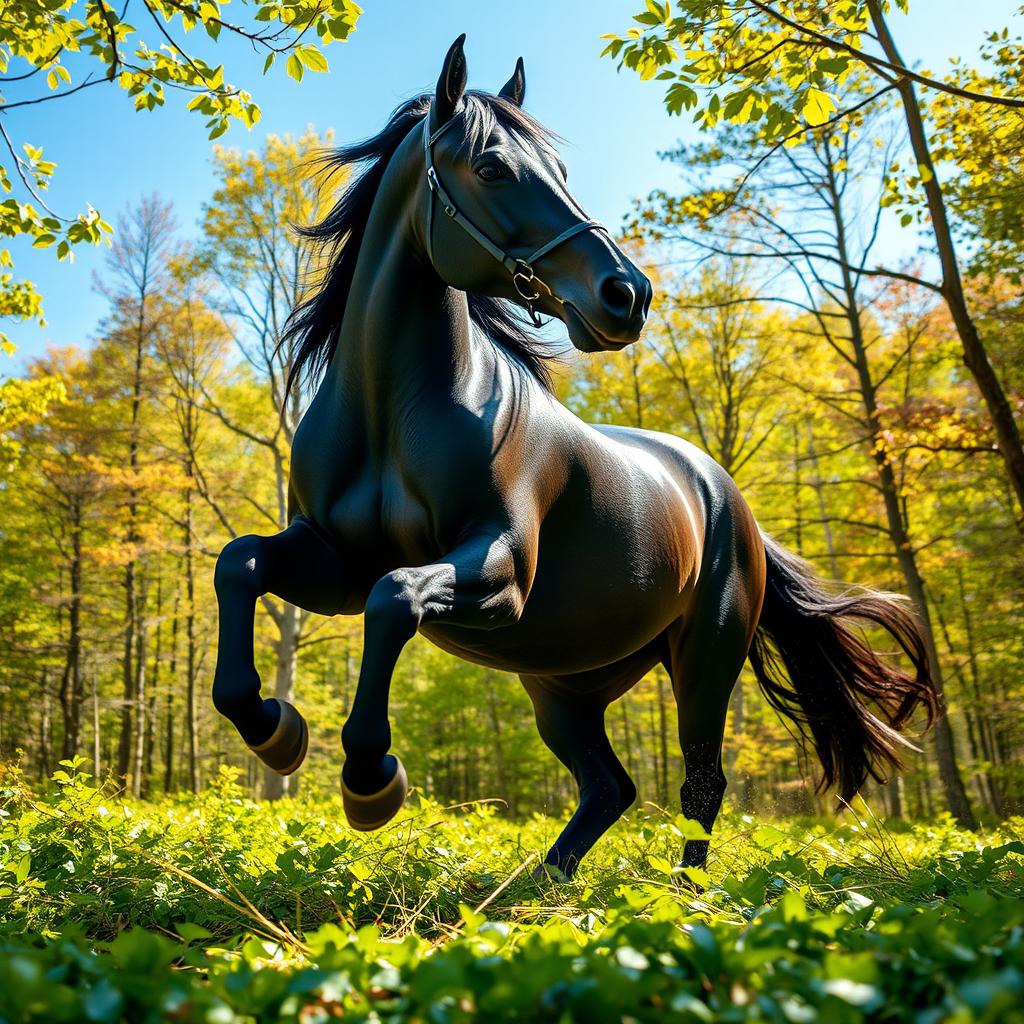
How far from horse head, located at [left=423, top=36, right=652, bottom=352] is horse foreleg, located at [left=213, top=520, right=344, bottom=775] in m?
1.09

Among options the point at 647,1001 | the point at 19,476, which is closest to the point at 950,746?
the point at 647,1001

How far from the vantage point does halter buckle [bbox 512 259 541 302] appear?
2.85 metres

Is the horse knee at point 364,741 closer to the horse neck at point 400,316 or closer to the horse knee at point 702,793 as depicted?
the horse neck at point 400,316

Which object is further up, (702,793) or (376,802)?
(376,802)

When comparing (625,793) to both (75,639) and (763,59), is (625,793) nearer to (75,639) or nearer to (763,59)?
(763,59)

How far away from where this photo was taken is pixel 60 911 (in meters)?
2.67

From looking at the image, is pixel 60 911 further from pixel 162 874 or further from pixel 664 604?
pixel 664 604

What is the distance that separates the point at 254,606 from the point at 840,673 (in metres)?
3.73

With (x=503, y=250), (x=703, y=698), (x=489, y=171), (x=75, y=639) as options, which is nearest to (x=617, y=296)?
(x=503, y=250)

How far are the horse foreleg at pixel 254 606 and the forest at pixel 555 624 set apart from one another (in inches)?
17.4

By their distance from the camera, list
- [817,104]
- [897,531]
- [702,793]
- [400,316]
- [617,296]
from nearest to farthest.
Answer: [617,296] < [400,316] < [702,793] < [817,104] < [897,531]

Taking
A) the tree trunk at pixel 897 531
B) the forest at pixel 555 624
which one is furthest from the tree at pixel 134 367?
the tree trunk at pixel 897 531

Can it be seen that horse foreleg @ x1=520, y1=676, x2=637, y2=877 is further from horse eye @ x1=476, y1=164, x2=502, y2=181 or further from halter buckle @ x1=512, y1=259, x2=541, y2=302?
horse eye @ x1=476, y1=164, x2=502, y2=181

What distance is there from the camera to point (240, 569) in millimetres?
2785
